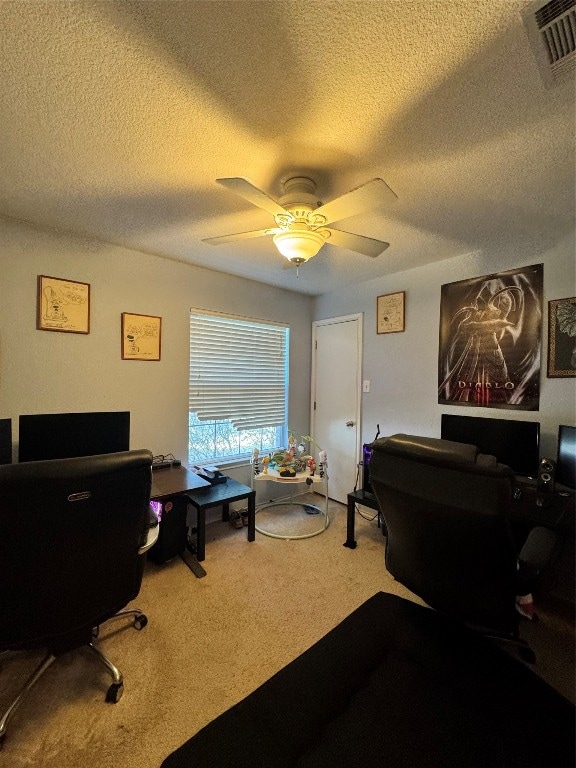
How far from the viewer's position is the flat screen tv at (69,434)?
1.99 m

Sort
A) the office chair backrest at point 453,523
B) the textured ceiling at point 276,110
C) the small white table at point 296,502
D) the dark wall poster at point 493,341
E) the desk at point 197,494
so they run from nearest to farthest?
the textured ceiling at point 276,110 → the office chair backrest at point 453,523 → the desk at point 197,494 → the dark wall poster at point 493,341 → the small white table at point 296,502

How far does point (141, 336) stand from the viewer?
2.68 m

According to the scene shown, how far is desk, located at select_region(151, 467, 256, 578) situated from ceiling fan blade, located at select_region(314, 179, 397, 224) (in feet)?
6.15

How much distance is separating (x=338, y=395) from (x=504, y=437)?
5.57 ft

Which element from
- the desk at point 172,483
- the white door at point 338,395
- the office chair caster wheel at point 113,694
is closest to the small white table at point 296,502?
the white door at point 338,395

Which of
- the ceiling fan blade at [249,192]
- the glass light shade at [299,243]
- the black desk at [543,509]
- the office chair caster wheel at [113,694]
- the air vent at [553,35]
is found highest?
the air vent at [553,35]

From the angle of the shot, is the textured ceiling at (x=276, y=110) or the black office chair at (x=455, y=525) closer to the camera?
the textured ceiling at (x=276, y=110)

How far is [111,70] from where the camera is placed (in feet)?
3.52

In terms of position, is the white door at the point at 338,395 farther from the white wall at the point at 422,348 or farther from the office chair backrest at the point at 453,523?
the office chair backrest at the point at 453,523

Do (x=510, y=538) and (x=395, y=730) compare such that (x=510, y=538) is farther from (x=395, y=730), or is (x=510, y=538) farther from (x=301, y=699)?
(x=301, y=699)

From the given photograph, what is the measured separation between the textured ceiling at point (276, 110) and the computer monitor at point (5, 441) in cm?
130

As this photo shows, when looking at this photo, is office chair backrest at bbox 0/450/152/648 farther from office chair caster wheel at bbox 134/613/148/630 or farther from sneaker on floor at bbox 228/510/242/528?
sneaker on floor at bbox 228/510/242/528

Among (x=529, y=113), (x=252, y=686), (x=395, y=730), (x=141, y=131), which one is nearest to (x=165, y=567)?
(x=252, y=686)

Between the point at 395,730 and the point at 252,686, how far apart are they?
0.86m
